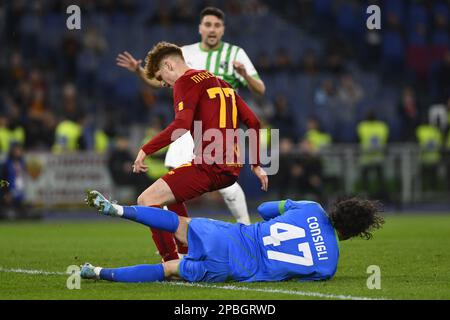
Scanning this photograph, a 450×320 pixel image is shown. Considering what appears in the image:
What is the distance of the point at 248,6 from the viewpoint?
24.9 meters

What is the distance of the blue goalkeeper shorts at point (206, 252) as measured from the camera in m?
7.79

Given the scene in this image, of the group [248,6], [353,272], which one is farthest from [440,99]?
[353,272]

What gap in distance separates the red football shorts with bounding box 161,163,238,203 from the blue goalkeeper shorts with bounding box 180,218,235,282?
1.45 feet

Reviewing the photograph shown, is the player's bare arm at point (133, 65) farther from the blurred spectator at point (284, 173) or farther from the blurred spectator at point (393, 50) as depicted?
the blurred spectator at point (393, 50)

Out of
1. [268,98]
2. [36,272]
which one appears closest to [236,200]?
[36,272]

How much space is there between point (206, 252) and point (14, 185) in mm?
10849

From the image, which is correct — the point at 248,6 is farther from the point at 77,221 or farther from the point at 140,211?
the point at 140,211

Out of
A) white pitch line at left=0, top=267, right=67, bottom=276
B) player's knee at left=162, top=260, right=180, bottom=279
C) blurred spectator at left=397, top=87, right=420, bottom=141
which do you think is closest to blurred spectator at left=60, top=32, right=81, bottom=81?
blurred spectator at left=397, top=87, right=420, bottom=141

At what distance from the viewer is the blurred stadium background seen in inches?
748

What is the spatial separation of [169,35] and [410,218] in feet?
26.5

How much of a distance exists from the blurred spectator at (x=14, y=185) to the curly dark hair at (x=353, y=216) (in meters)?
10.8

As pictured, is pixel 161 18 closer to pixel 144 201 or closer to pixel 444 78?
pixel 444 78

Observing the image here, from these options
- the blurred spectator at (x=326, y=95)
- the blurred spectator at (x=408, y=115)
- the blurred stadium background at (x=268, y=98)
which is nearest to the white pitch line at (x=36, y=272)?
the blurred stadium background at (x=268, y=98)
